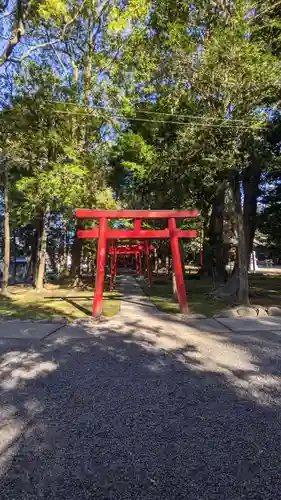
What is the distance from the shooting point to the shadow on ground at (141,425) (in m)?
2.29

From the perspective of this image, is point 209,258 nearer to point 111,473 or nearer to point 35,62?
point 35,62

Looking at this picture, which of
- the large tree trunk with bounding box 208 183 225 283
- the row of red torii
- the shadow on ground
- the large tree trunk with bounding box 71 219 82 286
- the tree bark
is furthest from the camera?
the large tree trunk with bounding box 208 183 225 283

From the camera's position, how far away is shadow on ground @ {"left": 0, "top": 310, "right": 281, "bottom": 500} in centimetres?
229

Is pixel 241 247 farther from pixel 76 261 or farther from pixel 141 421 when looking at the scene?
pixel 76 261

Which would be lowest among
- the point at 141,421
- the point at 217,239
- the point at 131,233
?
the point at 141,421

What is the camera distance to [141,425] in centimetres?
315

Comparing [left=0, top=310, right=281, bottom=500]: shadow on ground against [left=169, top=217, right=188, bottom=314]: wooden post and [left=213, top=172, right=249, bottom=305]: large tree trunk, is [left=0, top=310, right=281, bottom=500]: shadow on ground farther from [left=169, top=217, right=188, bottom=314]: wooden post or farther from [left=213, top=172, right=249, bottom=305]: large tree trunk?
[left=213, top=172, right=249, bottom=305]: large tree trunk

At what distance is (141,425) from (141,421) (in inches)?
3.5

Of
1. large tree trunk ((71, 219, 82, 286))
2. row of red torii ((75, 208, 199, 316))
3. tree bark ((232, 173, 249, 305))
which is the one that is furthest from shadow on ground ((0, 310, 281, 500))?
large tree trunk ((71, 219, 82, 286))

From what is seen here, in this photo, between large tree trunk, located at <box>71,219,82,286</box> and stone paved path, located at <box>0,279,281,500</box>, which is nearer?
stone paved path, located at <box>0,279,281,500</box>

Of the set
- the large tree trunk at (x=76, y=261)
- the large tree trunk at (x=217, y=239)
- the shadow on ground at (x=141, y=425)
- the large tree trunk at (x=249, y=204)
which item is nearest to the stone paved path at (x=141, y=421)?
the shadow on ground at (x=141, y=425)

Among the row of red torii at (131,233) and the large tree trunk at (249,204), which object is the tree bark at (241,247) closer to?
the row of red torii at (131,233)

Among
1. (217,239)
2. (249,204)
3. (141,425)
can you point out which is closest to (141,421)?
(141,425)

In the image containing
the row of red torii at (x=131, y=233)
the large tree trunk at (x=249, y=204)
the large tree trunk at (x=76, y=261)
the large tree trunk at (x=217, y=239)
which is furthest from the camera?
the large tree trunk at (x=217, y=239)
